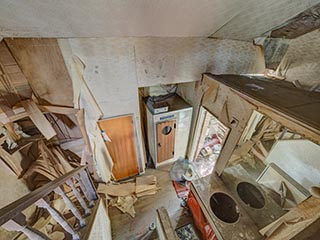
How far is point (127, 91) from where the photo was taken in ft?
7.11

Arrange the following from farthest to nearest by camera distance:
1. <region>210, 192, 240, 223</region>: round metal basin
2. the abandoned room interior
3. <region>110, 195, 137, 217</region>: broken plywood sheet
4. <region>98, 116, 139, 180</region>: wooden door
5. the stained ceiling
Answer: <region>110, 195, 137, 217</region>: broken plywood sheet → <region>98, 116, 139, 180</region>: wooden door → <region>210, 192, 240, 223</region>: round metal basin → the abandoned room interior → the stained ceiling

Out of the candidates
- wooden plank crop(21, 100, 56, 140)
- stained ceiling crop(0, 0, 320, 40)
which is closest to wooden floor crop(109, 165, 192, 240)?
wooden plank crop(21, 100, 56, 140)

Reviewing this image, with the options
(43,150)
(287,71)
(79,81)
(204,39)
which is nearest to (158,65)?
(204,39)

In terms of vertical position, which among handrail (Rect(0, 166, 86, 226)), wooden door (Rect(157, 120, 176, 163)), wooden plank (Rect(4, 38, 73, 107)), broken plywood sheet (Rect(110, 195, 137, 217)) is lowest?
handrail (Rect(0, 166, 86, 226))

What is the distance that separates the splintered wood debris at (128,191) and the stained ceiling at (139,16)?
2.75m

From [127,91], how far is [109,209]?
7.67 ft

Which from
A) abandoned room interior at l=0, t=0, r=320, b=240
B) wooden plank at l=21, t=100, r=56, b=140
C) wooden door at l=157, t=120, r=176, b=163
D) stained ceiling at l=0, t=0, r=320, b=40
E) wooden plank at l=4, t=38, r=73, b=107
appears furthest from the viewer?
wooden door at l=157, t=120, r=176, b=163

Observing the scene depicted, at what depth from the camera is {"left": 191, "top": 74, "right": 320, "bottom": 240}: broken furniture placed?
1148mm

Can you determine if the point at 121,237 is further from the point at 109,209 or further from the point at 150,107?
the point at 150,107

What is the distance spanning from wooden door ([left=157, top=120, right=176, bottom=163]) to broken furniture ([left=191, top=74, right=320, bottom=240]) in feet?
2.72

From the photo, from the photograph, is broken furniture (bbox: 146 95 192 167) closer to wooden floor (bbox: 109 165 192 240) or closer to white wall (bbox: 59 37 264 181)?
white wall (bbox: 59 37 264 181)

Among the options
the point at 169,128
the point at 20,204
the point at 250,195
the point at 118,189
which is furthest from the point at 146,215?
the point at 20,204

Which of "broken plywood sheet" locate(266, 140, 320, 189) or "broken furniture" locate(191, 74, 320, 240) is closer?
"broken furniture" locate(191, 74, 320, 240)

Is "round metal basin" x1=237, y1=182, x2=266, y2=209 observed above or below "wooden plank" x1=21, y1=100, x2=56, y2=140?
below
